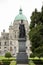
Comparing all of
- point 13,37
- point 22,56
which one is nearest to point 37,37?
point 22,56

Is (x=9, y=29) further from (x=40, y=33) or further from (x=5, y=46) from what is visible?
(x=40, y=33)

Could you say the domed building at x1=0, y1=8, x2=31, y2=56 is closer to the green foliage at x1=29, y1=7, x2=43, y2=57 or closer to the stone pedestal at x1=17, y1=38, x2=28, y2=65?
the green foliage at x1=29, y1=7, x2=43, y2=57

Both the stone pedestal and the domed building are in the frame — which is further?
the domed building

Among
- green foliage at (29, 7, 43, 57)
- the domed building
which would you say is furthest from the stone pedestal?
the domed building

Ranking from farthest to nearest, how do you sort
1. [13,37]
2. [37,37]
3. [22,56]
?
[13,37] < [37,37] < [22,56]

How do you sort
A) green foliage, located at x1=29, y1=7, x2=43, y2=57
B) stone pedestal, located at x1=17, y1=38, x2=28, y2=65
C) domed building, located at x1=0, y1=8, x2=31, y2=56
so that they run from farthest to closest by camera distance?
domed building, located at x1=0, y1=8, x2=31, y2=56, green foliage, located at x1=29, y1=7, x2=43, y2=57, stone pedestal, located at x1=17, y1=38, x2=28, y2=65

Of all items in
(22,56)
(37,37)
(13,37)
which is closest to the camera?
(22,56)

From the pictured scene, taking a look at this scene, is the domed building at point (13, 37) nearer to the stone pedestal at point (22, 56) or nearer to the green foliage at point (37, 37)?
the green foliage at point (37, 37)

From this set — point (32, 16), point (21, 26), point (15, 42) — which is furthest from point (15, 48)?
point (21, 26)

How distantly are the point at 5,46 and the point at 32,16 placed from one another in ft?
216

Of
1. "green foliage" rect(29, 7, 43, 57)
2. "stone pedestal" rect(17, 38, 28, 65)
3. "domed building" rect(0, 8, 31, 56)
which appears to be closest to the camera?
"stone pedestal" rect(17, 38, 28, 65)

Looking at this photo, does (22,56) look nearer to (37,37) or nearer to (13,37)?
(37,37)

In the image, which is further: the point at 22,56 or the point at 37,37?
the point at 37,37

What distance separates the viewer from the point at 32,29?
129 ft
